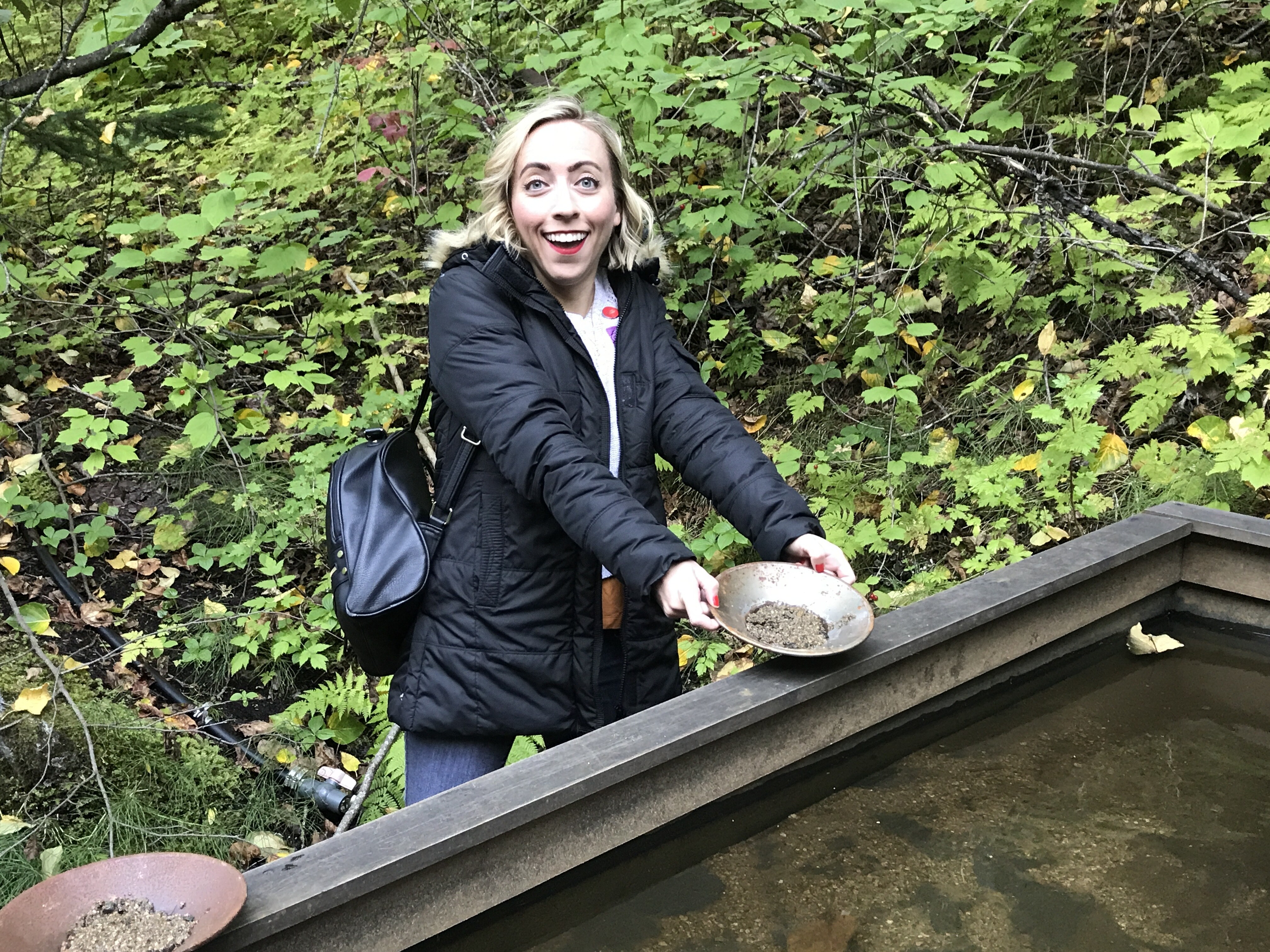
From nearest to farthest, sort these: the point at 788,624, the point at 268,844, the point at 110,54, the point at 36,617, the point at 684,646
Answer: the point at 788,624, the point at 268,844, the point at 110,54, the point at 36,617, the point at 684,646

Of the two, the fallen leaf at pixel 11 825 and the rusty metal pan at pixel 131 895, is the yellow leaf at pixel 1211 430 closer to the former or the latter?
the rusty metal pan at pixel 131 895

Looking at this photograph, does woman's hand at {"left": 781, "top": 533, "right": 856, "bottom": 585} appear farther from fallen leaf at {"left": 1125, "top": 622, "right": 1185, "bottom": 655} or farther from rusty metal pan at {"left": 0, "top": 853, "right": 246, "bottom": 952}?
fallen leaf at {"left": 1125, "top": 622, "right": 1185, "bottom": 655}

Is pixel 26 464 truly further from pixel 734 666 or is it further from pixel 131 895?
pixel 131 895

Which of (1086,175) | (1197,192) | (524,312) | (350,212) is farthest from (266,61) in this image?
(524,312)

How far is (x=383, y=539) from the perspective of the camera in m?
2.08

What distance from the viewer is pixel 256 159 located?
21.2ft

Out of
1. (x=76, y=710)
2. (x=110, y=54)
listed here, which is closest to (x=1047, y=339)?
(x=110, y=54)

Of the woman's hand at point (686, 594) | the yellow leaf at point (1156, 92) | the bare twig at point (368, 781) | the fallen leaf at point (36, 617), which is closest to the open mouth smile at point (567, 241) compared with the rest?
the woman's hand at point (686, 594)

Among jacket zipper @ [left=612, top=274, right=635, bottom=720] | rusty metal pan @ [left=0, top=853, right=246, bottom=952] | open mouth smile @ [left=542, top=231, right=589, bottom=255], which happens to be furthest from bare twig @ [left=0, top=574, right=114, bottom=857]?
open mouth smile @ [left=542, top=231, right=589, bottom=255]

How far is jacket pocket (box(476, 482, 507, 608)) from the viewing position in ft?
6.66

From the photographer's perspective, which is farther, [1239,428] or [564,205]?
[1239,428]

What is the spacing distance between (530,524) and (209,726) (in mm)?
2074

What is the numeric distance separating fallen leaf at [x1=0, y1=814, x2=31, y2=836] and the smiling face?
2.06 metres

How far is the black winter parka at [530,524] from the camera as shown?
190cm
